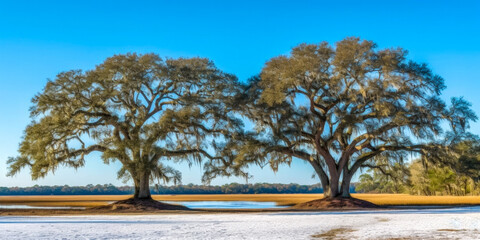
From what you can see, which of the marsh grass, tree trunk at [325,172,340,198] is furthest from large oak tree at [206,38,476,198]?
the marsh grass

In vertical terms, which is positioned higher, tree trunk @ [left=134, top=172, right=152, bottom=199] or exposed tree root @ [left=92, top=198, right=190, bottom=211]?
tree trunk @ [left=134, top=172, right=152, bottom=199]

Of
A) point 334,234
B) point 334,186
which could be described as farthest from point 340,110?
point 334,234

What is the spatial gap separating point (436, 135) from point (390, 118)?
305 cm

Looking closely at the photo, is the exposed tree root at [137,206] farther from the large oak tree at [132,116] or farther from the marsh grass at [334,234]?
the marsh grass at [334,234]

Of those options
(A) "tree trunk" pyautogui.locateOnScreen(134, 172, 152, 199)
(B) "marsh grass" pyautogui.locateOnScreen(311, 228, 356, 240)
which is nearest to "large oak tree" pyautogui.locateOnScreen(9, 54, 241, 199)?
(A) "tree trunk" pyautogui.locateOnScreen(134, 172, 152, 199)

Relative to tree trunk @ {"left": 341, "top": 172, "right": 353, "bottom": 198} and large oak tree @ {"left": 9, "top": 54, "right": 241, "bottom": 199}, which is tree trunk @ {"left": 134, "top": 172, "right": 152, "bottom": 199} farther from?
tree trunk @ {"left": 341, "top": 172, "right": 353, "bottom": 198}

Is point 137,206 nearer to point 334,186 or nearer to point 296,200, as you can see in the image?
point 334,186

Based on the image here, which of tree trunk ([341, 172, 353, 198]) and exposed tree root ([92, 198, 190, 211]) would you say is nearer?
exposed tree root ([92, 198, 190, 211])

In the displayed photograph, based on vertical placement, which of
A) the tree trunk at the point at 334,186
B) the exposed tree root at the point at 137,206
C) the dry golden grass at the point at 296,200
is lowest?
the dry golden grass at the point at 296,200

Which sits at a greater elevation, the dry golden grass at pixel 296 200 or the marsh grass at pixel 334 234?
the marsh grass at pixel 334 234

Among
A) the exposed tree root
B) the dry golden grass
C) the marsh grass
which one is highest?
the exposed tree root

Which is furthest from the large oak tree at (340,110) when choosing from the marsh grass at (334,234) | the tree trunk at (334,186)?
the marsh grass at (334,234)

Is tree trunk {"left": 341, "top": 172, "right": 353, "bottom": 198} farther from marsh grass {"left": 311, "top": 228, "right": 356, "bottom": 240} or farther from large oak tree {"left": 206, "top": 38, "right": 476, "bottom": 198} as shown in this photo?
marsh grass {"left": 311, "top": 228, "right": 356, "bottom": 240}

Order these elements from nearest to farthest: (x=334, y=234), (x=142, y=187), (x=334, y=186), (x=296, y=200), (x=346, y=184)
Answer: (x=334, y=234) < (x=142, y=187) < (x=334, y=186) < (x=346, y=184) < (x=296, y=200)
